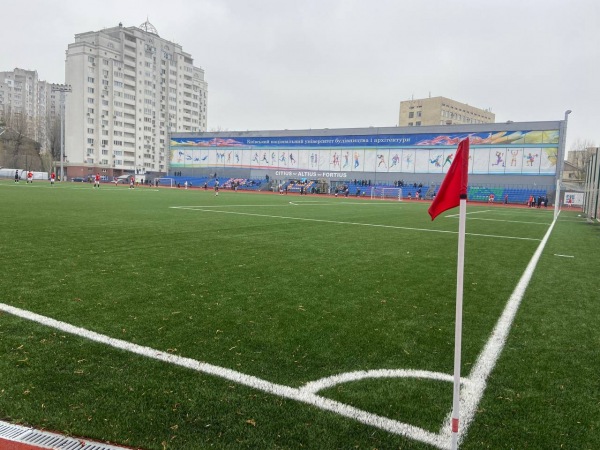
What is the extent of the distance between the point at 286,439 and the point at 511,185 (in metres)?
61.1

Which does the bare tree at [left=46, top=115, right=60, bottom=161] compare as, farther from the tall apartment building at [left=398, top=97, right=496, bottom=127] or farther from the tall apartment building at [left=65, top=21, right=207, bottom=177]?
the tall apartment building at [left=398, top=97, right=496, bottom=127]

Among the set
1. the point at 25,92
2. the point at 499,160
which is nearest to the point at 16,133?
the point at 25,92

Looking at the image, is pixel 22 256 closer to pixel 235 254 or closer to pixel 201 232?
pixel 235 254

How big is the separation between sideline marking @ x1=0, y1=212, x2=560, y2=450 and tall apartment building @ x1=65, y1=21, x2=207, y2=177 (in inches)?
3541

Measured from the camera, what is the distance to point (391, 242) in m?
12.7

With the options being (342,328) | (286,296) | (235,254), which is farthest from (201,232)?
(342,328)

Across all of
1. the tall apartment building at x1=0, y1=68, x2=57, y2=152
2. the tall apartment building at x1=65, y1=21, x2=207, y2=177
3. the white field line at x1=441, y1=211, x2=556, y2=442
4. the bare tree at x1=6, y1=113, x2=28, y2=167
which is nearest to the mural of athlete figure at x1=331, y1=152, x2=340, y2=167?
the tall apartment building at x1=65, y1=21, x2=207, y2=177

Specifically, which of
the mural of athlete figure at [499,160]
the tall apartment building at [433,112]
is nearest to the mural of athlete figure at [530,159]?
the mural of athlete figure at [499,160]

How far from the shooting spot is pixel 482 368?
4008 millimetres

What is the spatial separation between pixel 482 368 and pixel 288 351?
1785 mm

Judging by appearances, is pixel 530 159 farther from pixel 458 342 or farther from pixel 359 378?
pixel 458 342

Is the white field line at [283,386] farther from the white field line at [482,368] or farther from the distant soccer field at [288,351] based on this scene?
the white field line at [482,368]

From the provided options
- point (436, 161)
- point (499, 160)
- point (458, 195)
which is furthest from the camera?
point (436, 161)

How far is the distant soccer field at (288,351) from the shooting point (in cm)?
294
